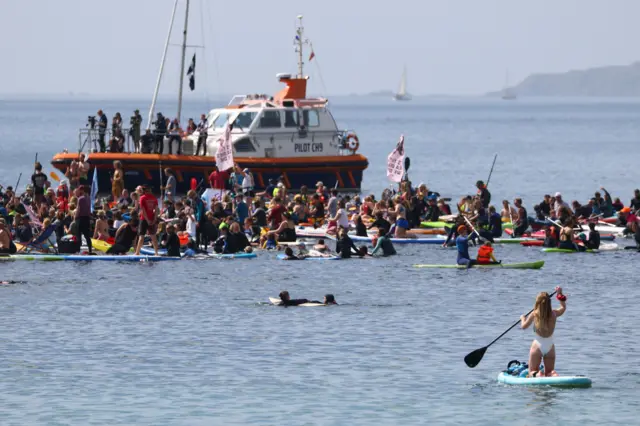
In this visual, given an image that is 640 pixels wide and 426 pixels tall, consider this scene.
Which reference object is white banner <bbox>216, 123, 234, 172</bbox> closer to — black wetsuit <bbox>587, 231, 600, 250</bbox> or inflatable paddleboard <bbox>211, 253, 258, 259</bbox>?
inflatable paddleboard <bbox>211, 253, 258, 259</bbox>

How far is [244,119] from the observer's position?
5162cm

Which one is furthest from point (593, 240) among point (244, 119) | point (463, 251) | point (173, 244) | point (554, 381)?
point (244, 119)

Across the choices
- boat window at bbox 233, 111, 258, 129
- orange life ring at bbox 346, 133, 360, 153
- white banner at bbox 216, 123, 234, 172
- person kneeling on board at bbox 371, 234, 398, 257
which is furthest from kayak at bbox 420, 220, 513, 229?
boat window at bbox 233, 111, 258, 129

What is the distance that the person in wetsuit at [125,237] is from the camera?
34625 mm

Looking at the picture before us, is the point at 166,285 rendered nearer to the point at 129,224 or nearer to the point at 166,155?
the point at 129,224

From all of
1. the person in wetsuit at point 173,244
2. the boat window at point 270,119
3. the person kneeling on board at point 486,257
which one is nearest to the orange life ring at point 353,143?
the boat window at point 270,119

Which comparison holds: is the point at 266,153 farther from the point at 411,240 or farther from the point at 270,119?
the point at 411,240

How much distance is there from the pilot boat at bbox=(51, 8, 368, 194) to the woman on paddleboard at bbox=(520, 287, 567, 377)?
29.8 meters

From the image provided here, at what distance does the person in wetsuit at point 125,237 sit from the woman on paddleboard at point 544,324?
16100mm

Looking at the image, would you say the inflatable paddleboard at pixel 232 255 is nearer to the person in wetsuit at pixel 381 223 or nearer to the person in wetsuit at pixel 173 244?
the person in wetsuit at pixel 173 244

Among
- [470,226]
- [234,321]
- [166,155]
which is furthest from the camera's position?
[166,155]

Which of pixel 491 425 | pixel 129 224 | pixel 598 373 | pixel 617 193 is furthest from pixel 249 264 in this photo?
pixel 617 193

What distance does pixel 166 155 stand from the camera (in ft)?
164

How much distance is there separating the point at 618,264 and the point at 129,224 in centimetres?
1232
